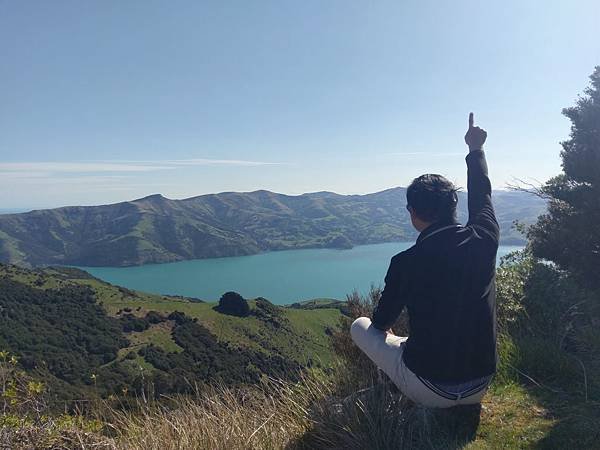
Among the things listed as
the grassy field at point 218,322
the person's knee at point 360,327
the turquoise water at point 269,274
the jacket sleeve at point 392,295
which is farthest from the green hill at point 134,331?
the jacket sleeve at point 392,295

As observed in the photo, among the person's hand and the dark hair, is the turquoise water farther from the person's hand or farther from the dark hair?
the dark hair

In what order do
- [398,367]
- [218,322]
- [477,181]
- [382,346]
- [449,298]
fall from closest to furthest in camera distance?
1. [449,298]
2. [398,367]
3. [382,346]
4. [477,181]
5. [218,322]

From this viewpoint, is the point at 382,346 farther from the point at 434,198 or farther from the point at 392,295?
the point at 434,198

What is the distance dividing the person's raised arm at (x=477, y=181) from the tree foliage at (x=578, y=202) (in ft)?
29.3

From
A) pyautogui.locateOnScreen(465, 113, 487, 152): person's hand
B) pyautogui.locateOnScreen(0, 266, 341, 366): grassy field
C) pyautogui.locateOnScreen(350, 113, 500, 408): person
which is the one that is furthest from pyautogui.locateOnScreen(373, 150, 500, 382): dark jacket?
pyautogui.locateOnScreen(0, 266, 341, 366): grassy field

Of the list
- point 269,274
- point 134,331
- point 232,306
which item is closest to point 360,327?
point 134,331

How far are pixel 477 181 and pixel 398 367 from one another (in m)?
1.36

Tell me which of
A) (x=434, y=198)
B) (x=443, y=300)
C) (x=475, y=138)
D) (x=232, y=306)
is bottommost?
(x=232, y=306)

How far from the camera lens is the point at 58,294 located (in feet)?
265

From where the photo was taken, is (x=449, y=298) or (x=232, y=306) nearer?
(x=449, y=298)

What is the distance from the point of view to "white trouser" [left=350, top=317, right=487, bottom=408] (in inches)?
100

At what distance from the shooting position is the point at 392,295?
2.53 metres

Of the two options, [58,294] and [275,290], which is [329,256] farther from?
[58,294]

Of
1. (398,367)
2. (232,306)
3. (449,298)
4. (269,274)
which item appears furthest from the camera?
(269,274)
